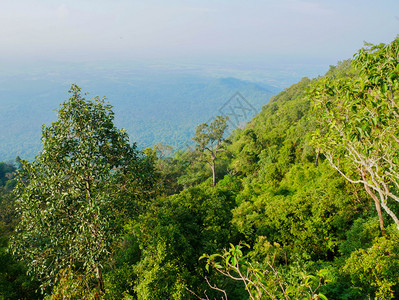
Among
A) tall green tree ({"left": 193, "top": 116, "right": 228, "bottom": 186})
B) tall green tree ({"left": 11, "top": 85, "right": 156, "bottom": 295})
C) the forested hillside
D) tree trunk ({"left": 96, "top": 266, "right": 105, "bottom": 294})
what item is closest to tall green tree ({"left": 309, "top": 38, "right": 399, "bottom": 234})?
the forested hillside

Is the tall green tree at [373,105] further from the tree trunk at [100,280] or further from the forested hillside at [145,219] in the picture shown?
the tree trunk at [100,280]

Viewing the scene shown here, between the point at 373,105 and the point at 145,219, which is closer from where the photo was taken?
the point at 373,105

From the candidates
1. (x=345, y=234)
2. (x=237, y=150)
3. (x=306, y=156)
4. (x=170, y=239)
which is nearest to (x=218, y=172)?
(x=237, y=150)

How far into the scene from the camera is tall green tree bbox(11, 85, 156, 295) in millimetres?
6523

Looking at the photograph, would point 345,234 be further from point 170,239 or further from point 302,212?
point 170,239

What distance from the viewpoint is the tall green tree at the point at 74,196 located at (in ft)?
21.4

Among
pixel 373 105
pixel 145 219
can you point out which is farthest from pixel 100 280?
pixel 373 105

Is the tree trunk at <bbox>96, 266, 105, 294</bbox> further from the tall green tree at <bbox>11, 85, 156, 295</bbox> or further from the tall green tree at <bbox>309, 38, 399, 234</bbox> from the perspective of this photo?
the tall green tree at <bbox>309, 38, 399, 234</bbox>

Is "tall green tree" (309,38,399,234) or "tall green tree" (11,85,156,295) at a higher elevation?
"tall green tree" (309,38,399,234)

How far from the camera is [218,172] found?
106 ft

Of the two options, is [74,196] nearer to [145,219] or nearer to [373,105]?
[145,219]

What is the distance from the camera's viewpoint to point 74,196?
6.49 m

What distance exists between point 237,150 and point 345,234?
2587 centimetres

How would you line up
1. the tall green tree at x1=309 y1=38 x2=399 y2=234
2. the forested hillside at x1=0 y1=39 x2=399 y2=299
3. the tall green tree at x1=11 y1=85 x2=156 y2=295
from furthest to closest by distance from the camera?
the tall green tree at x1=11 y1=85 x2=156 y2=295 → the forested hillside at x1=0 y1=39 x2=399 y2=299 → the tall green tree at x1=309 y1=38 x2=399 y2=234
